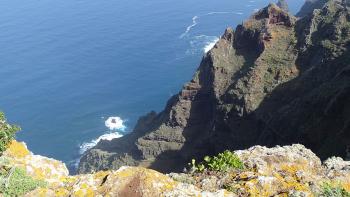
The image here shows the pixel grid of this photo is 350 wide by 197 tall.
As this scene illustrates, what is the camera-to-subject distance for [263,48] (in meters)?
102

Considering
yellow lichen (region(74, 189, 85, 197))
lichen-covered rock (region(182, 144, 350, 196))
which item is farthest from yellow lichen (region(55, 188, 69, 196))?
lichen-covered rock (region(182, 144, 350, 196))

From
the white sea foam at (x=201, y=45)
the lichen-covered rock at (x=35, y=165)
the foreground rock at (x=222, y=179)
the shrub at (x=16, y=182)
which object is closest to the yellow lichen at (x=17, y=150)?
the lichen-covered rock at (x=35, y=165)

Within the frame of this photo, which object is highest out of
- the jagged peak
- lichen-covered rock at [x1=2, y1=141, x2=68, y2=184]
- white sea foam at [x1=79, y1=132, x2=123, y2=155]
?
lichen-covered rock at [x1=2, y1=141, x2=68, y2=184]

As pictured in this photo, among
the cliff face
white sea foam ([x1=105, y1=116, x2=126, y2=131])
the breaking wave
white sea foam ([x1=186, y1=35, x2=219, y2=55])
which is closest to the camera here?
the cliff face

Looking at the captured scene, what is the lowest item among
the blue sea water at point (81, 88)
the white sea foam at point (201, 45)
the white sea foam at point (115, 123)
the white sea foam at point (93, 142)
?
the white sea foam at point (93, 142)

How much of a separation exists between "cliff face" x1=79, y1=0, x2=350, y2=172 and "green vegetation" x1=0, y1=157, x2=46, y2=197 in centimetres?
5367

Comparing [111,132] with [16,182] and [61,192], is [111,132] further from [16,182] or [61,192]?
[61,192]

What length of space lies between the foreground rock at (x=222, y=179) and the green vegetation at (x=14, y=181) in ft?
1.61

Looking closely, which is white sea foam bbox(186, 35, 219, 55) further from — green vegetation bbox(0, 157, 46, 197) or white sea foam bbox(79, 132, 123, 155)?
green vegetation bbox(0, 157, 46, 197)

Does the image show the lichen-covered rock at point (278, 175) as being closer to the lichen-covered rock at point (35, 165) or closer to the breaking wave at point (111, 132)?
the lichen-covered rock at point (35, 165)

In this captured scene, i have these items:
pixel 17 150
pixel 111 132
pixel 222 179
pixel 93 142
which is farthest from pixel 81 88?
pixel 222 179

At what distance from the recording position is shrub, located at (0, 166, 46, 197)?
16.8 m

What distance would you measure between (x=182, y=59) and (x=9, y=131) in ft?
541

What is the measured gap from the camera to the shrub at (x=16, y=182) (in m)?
16.8
